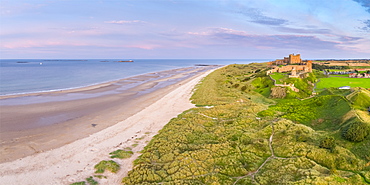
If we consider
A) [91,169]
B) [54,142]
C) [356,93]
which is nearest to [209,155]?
[91,169]

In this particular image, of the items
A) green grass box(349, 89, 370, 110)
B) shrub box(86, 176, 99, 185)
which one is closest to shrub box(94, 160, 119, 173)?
shrub box(86, 176, 99, 185)

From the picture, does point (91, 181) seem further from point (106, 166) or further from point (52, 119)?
point (52, 119)

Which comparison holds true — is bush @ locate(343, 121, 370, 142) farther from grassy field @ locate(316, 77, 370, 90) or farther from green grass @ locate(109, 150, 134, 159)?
grassy field @ locate(316, 77, 370, 90)

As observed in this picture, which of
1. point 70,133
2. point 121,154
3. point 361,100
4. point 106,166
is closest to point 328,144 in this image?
point 121,154

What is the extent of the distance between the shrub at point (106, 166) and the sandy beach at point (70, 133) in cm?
35

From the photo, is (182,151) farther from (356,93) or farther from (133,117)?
(356,93)

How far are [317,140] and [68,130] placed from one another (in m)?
25.2

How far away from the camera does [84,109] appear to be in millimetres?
35875

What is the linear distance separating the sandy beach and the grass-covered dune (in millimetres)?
2557

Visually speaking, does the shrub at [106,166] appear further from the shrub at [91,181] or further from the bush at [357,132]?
the bush at [357,132]

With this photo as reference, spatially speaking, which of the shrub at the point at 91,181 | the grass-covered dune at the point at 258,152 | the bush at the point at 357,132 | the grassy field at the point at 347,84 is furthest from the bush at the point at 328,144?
the grassy field at the point at 347,84

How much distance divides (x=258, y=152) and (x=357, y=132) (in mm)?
7507

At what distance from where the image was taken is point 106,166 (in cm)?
1673

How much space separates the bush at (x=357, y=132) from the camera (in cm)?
1691
